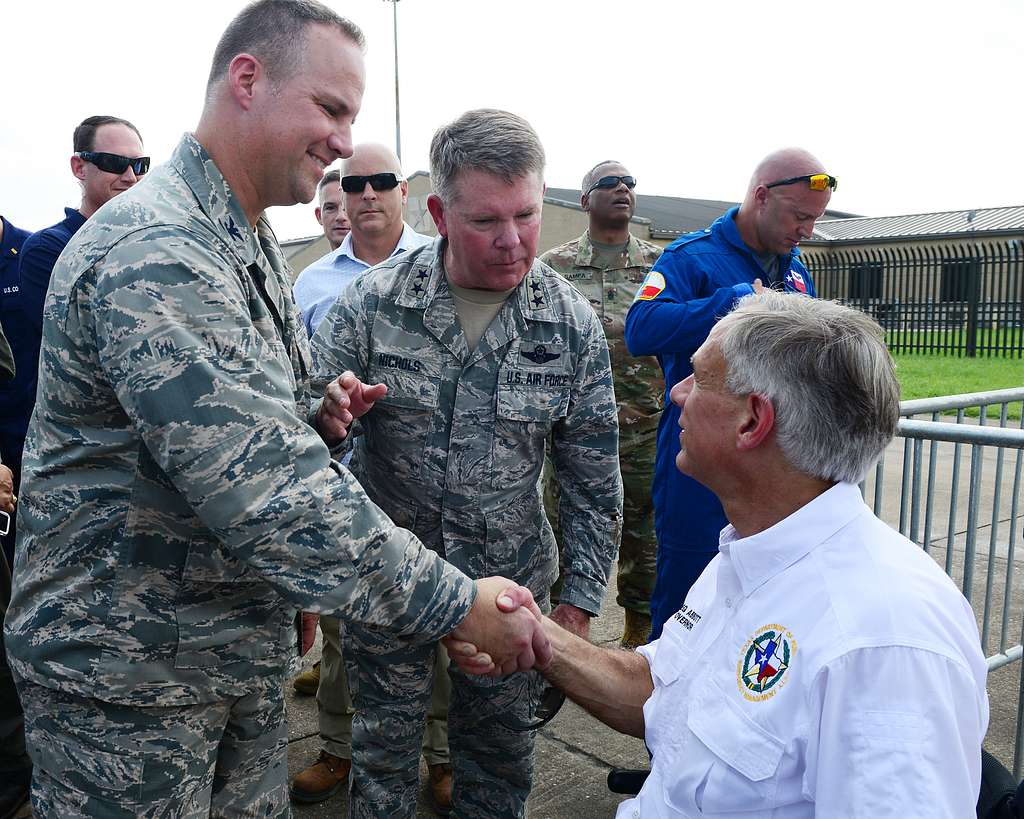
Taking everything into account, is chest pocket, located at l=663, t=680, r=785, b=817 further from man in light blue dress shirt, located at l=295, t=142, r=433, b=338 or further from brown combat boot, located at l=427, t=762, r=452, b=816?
man in light blue dress shirt, located at l=295, t=142, r=433, b=338

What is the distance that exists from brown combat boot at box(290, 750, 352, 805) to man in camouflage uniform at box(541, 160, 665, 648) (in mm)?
1849

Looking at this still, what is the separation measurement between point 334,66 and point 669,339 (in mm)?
1971

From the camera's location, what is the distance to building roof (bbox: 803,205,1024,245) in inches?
1190

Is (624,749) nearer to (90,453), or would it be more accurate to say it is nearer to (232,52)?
(90,453)

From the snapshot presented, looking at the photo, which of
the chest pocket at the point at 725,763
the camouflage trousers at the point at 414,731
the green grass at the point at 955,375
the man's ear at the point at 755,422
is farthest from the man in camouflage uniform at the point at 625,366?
the green grass at the point at 955,375

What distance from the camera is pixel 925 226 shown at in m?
35.1

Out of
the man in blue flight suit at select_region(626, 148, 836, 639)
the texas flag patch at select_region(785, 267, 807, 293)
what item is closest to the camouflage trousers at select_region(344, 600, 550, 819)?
the man in blue flight suit at select_region(626, 148, 836, 639)

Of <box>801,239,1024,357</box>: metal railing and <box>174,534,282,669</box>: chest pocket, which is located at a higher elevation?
<box>174,534,282,669</box>: chest pocket

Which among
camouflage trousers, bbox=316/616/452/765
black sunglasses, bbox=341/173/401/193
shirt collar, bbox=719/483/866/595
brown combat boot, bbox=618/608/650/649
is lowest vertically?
brown combat boot, bbox=618/608/650/649

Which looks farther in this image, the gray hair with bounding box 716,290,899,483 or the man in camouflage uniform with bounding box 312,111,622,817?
the man in camouflage uniform with bounding box 312,111,622,817

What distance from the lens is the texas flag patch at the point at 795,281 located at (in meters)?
3.85

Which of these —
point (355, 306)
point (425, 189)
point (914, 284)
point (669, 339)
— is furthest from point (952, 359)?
point (355, 306)

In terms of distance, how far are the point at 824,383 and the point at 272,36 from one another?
1252mm

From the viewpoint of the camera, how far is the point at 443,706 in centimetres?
351
